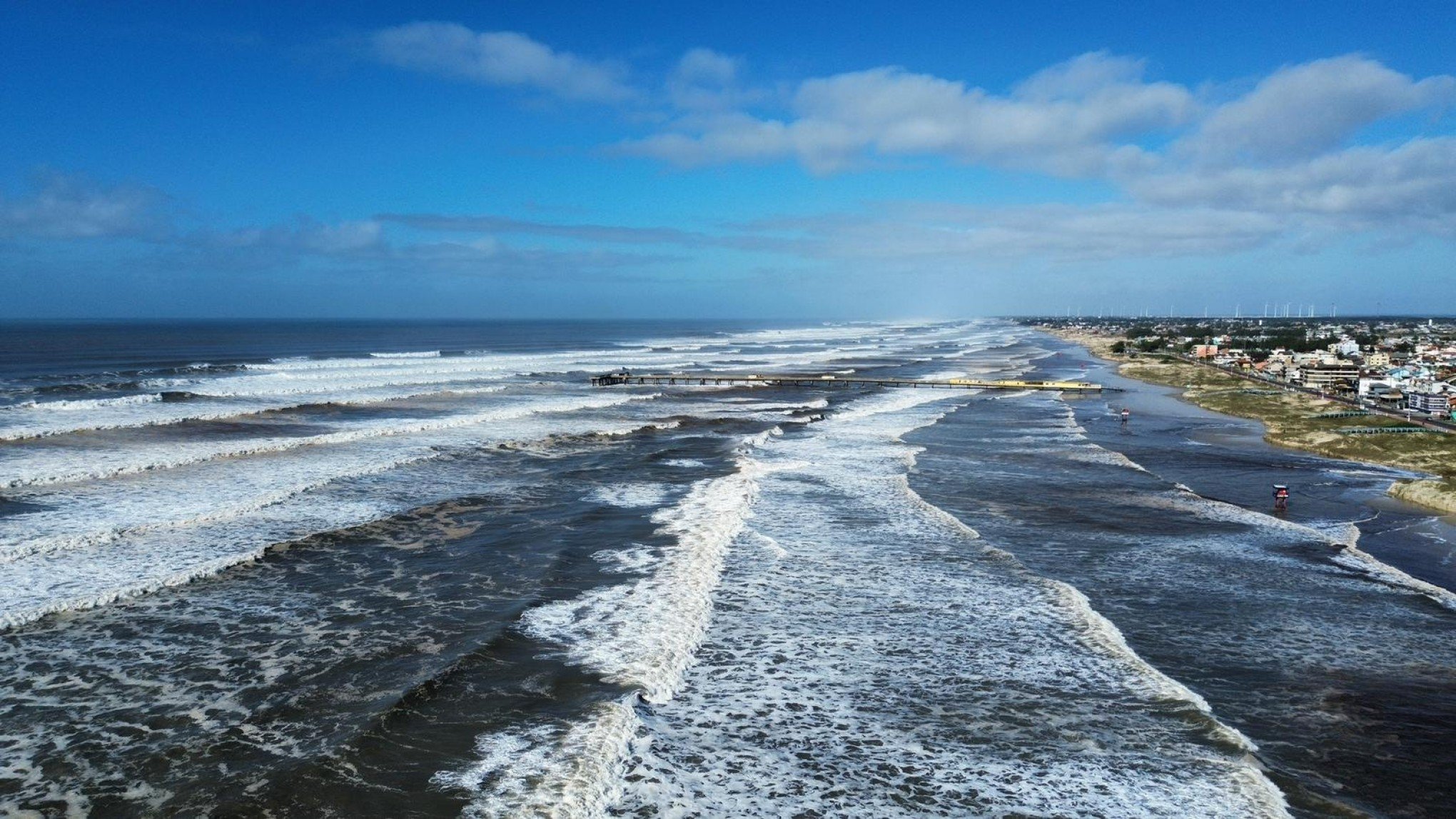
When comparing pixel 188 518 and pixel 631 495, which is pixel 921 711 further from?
pixel 188 518

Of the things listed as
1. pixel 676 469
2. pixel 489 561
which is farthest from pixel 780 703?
pixel 676 469

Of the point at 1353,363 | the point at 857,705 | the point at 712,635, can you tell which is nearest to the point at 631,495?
the point at 712,635

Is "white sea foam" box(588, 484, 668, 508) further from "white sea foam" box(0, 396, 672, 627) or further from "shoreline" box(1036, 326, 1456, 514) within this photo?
"shoreline" box(1036, 326, 1456, 514)

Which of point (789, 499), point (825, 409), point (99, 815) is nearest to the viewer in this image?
point (99, 815)

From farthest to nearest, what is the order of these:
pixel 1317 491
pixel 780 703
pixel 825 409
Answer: pixel 825 409 < pixel 1317 491 < pixel 780 703

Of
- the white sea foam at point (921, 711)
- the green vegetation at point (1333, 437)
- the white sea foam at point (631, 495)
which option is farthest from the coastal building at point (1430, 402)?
the white sea foam at point (631, 495)

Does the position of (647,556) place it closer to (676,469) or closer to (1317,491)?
(676,469)
